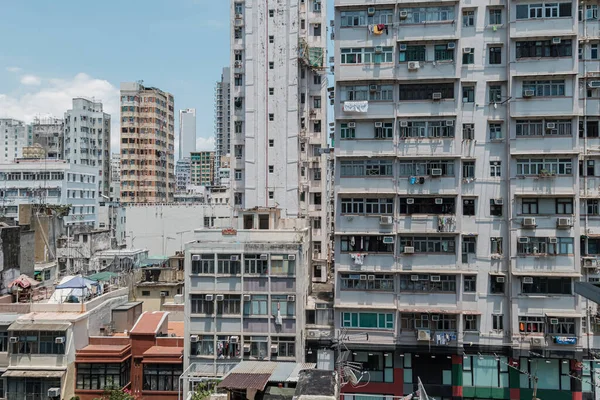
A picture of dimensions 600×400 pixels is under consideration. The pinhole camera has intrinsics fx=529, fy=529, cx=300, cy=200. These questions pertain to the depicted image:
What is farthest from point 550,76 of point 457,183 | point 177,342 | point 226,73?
→ point 226,73

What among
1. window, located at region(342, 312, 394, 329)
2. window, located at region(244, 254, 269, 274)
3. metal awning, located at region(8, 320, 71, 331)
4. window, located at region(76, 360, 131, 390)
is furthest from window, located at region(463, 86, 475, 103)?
metal awning, located at region(8, 320, 71, 331)

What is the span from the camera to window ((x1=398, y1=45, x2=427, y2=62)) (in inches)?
1145

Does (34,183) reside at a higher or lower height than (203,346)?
higher

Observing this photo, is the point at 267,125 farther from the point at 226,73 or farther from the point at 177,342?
the point at 226,73

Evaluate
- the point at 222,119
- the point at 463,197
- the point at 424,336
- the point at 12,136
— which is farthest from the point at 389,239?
the point at 12,136

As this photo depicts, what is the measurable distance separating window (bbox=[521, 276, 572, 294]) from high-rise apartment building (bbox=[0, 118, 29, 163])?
110 metres

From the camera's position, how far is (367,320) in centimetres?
2888

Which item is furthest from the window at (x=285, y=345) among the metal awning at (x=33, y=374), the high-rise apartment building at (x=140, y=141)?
the high-rise apartment building at (x=140, y=141)

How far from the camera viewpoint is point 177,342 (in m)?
28.1

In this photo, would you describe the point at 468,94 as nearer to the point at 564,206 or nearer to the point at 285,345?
the point at 564,206

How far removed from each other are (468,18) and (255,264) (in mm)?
17648

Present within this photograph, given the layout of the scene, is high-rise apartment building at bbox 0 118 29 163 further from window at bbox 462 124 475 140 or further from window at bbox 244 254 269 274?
window at bbox 462 124 475 140

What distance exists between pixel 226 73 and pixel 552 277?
377 feet

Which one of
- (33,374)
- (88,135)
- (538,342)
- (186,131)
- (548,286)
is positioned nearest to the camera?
(33,374)
